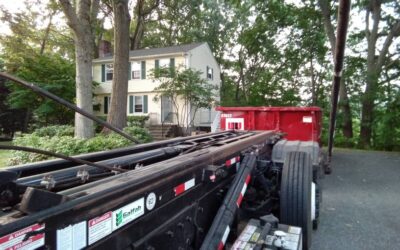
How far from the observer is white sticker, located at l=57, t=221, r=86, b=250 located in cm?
117

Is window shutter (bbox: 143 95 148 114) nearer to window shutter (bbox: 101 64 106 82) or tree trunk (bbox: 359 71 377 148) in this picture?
window shutter (bbox: 101 64 106 82)

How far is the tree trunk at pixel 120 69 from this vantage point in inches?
473

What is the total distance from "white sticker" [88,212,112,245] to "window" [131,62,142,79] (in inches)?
932

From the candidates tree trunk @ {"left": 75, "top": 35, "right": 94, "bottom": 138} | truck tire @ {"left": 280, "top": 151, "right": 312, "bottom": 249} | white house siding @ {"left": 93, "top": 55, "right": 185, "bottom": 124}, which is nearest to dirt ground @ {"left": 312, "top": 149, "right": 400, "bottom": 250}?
truck tire @ {"left": 280, "top": 151, "right": 312, "bottom": 249}

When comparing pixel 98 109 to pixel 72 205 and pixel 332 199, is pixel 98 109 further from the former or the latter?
pixel 72 205

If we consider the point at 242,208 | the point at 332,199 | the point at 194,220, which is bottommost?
the point at 332,199

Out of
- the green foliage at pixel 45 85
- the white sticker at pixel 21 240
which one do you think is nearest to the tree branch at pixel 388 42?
the green foliage at pixel 45 85

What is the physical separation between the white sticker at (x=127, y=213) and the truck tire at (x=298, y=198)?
1962 millimetres

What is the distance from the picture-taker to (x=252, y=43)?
2550 cm

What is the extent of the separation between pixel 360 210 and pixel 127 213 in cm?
505

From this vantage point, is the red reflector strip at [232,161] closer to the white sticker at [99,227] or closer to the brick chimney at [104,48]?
the white sticker at [99,227]

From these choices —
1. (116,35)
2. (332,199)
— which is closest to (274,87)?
(116,35)

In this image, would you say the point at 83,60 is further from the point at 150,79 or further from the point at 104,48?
the point at 104,48

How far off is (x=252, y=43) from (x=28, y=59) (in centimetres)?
1639
